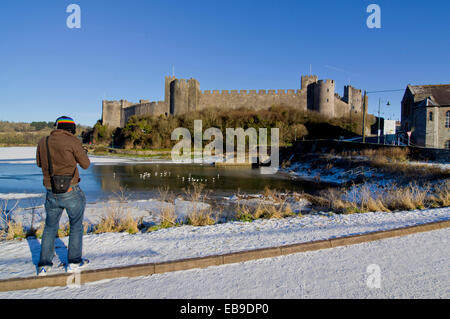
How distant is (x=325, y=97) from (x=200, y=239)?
4191 cm

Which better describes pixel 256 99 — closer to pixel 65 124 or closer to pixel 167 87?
pixel 167 87

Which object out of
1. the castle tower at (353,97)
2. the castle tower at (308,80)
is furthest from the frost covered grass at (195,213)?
the castle tower at (353,97)

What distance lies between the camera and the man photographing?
3350 mm

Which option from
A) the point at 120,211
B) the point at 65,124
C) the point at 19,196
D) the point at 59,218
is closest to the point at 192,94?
the point at 19,196

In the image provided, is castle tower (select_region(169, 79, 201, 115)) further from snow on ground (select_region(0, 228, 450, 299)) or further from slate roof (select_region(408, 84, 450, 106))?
snow on ground (select_region(0, 228, 450, 299))

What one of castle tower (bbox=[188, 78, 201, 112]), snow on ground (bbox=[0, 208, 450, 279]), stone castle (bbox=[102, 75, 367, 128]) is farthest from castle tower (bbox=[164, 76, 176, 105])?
snow on ground (bbox=[0, 208, 450, 279])

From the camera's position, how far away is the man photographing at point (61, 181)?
3350 millimetres

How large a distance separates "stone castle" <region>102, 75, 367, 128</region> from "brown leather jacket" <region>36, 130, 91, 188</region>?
43178 mm

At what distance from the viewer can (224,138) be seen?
41.3 meters

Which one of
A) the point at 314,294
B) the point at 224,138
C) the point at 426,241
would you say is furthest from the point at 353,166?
the point at 224,138

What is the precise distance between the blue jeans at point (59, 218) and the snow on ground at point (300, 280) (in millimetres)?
452

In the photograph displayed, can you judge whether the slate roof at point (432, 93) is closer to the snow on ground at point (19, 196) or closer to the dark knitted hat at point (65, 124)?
the snow on ground at point (19, 196)

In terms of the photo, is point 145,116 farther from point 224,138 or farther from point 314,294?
point 314,294
